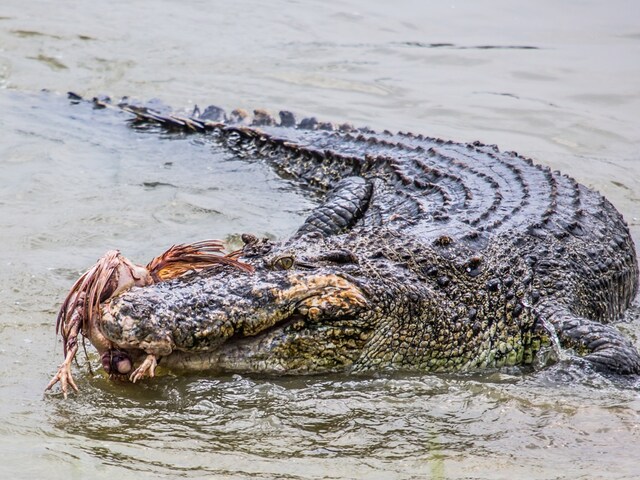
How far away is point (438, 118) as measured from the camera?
974cm

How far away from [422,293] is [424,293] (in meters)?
0.01

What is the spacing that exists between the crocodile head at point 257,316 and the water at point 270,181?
13cm

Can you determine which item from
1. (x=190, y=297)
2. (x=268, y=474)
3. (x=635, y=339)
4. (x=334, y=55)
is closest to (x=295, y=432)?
(x=268, y=474)

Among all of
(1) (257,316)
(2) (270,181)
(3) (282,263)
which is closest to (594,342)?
(3) (282,263)

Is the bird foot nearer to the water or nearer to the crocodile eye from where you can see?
the water

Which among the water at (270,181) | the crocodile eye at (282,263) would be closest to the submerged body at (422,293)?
→ the crocodile eye at (282,263)

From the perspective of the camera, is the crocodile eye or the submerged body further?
the crocodile eye

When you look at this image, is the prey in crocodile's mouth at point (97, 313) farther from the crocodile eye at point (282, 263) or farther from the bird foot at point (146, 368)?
the crocodile eye at point (282, 263)

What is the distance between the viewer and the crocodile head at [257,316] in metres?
4.08

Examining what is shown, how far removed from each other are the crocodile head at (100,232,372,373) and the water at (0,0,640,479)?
0.13m

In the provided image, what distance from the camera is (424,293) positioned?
187 inches

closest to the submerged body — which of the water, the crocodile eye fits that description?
the crocodile eye

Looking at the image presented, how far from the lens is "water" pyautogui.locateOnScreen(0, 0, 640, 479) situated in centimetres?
375

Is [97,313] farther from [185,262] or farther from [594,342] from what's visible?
[594,342]
